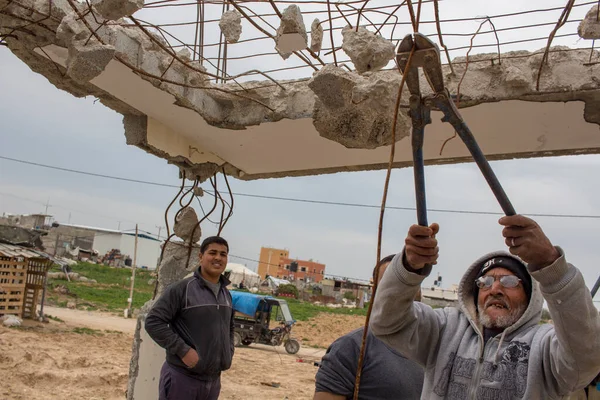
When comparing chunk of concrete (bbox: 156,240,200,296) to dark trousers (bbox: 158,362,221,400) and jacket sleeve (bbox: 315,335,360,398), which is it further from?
jacket sleeve (bbox: 315,335,360,398)

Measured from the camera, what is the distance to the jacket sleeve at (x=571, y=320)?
1425 mm

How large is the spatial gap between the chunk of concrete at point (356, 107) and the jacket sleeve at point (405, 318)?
859mm

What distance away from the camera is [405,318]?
1.75 m

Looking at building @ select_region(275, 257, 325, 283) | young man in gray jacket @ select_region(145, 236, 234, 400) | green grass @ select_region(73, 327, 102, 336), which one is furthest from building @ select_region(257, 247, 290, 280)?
young man in gray jacket @ select_region(145, 236, 234, 400)

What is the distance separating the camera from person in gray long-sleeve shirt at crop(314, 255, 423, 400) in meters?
2.10

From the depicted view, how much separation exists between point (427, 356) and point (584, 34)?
2.01m

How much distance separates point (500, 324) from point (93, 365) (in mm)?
7623

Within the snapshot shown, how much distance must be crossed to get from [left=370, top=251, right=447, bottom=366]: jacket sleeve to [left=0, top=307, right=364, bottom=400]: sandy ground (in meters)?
5.52

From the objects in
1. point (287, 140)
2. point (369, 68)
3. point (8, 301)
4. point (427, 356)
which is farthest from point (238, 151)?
point (8, 301)

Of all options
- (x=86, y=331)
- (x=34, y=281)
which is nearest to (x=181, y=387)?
(x=86, y=331)

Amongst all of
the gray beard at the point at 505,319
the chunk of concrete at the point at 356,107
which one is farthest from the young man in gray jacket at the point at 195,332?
the gray beard at the point at 505,319

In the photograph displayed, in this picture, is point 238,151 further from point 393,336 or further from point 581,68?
point 393,336

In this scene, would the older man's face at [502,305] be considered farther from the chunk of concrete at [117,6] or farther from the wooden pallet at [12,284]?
the wooden pallet at [12,284]

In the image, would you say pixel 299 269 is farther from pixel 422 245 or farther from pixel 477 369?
pixel 422 245
